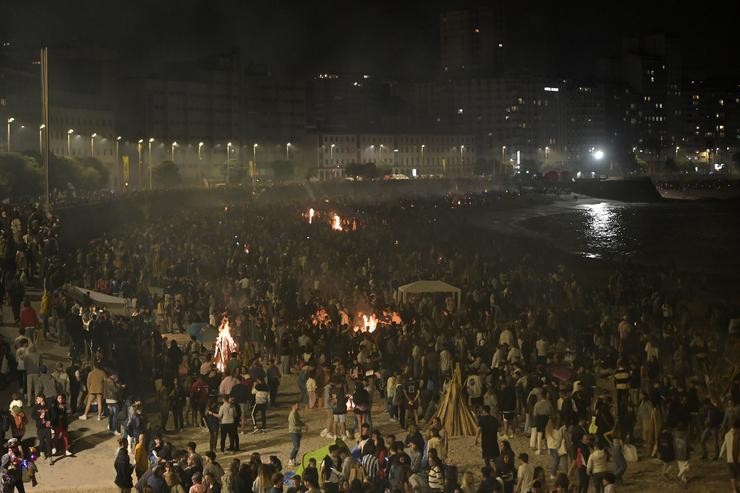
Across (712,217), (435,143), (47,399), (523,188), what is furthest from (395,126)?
(47,399)

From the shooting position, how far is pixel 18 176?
174ft

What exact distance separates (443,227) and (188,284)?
3615cm

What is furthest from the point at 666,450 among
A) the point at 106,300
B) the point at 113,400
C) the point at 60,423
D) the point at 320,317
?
the point at 106,300

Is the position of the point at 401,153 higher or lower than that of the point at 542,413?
higher

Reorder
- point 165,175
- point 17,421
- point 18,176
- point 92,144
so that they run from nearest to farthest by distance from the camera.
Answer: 1. point 17,421
2. point 18,176
3. point 92,144
4. point 165,175

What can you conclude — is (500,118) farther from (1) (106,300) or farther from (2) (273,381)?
(2) (273,381)

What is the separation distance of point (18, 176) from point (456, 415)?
43374 mm

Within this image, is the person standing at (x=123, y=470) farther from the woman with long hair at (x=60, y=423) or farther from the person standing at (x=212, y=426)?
the person standing at (x=212, y=426)

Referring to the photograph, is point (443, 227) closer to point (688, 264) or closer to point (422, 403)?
point (688, 264)

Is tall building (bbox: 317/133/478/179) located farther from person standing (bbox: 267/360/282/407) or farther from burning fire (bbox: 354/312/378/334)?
person standing (bbox: 267/360/282/407)

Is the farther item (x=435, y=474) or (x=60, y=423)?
(x=60, y=423)

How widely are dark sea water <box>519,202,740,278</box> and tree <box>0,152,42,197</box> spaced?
30205mm

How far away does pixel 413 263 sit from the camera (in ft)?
109

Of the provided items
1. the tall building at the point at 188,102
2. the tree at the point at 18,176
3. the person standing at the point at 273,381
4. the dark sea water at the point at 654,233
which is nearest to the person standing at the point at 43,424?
the person standing at the point at 273,381
